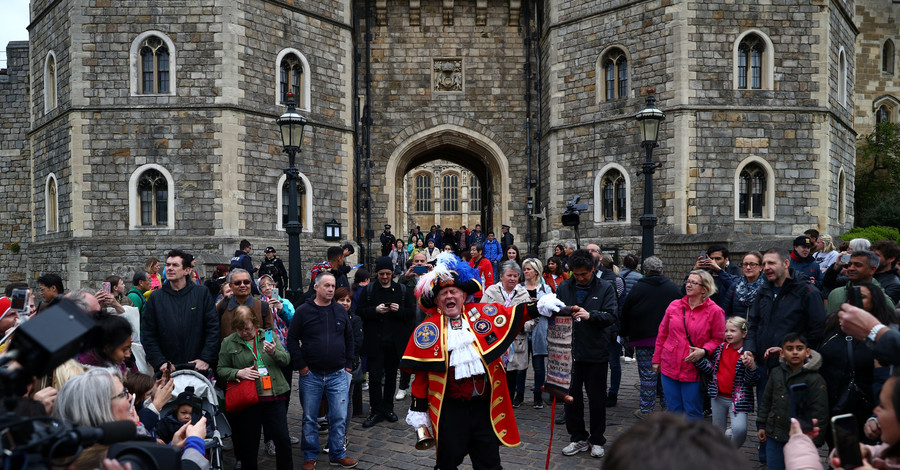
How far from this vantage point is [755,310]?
5148mm

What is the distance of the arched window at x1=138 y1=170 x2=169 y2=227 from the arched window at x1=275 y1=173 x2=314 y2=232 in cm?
275

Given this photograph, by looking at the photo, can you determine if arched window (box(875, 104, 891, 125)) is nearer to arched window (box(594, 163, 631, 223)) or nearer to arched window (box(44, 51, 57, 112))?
arched window (box(594, 163, 631, 223))

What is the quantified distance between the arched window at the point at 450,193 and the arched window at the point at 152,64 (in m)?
43.1

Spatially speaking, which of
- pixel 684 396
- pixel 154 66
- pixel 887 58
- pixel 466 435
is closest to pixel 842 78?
pixel 887 58

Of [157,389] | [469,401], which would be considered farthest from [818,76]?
[157,389]

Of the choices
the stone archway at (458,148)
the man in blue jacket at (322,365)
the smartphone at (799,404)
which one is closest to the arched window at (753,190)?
the stone archway at (458,148)

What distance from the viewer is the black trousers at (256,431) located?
4910 mm

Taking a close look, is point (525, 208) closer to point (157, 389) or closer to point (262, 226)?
point (262, 226)

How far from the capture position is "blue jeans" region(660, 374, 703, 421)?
5.57m

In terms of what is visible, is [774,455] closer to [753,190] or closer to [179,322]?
[179,322]

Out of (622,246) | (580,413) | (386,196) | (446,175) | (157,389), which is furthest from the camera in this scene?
(446,175)

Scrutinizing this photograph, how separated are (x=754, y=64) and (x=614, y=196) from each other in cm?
483

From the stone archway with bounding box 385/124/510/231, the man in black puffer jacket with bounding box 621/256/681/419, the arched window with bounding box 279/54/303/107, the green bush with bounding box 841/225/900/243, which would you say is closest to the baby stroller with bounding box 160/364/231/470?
the man in black puffer jacket with bounding box 621/256/681/419

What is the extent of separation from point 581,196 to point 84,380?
615 inches
